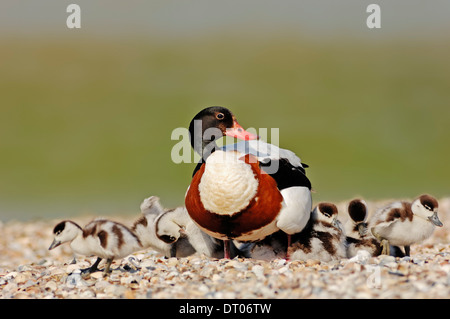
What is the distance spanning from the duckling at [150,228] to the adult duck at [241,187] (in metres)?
0.70

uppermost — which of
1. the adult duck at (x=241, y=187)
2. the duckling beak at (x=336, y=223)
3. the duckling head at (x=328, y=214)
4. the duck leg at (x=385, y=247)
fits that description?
the adult duck at (x=241, y=187)

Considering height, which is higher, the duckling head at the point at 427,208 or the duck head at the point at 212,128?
the duck head at the point at 212,128

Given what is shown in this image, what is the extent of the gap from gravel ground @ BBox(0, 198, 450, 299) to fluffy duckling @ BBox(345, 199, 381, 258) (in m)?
0.47

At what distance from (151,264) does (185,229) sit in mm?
710

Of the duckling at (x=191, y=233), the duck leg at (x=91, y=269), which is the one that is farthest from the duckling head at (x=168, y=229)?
the duck leg at (x=91, y=269)

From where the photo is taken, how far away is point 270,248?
19.9 feet

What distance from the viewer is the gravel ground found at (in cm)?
439

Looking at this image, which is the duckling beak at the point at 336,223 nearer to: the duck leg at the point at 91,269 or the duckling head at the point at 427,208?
the duckling head at the point at 427,208

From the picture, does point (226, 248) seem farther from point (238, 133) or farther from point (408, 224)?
point (408, 224)

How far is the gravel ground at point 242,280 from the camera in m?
4.39

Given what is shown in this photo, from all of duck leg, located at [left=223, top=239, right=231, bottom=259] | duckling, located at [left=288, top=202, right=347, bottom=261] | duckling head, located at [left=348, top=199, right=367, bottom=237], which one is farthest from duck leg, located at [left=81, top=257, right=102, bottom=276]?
duckling head, located at [left=348, top=199, right=367, bottom=237]

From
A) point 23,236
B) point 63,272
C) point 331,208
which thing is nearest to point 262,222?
point 331,208

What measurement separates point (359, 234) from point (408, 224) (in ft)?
1.65

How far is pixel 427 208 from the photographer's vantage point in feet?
18.9
